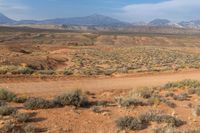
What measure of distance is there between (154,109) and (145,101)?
40.2 inches

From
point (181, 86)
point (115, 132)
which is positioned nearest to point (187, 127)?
point (115, 132)

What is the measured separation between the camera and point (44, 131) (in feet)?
35.4

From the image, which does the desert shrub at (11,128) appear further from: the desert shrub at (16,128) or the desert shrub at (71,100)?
the desert shrub at (71,100)

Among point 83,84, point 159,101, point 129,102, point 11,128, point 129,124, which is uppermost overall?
point 11,128

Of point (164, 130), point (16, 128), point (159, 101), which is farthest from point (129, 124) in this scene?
point (159, 101)

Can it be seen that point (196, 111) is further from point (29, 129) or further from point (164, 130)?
point (29, 129)

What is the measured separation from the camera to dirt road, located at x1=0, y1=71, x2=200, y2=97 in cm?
1800

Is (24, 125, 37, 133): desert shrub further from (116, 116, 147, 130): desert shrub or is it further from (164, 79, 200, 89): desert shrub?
(164, 79, 200, 89): desert shrub

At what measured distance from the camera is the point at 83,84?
21.7m

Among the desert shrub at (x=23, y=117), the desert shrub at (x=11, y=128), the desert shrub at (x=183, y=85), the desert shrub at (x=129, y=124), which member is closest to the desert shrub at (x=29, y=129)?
the desert shrub at (x=11, y=128)

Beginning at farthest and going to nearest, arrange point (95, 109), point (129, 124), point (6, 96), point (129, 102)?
point (129, 102)
point (6, 96)
point (95, 109)
point (129, 124)

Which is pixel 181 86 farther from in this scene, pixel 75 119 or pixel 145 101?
pixel 75 119

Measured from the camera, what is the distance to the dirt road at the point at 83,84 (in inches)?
709

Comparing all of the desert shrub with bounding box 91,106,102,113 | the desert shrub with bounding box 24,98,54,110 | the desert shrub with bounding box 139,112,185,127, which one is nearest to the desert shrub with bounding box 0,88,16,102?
the desert shrub with bounding box 24,98,54,110
